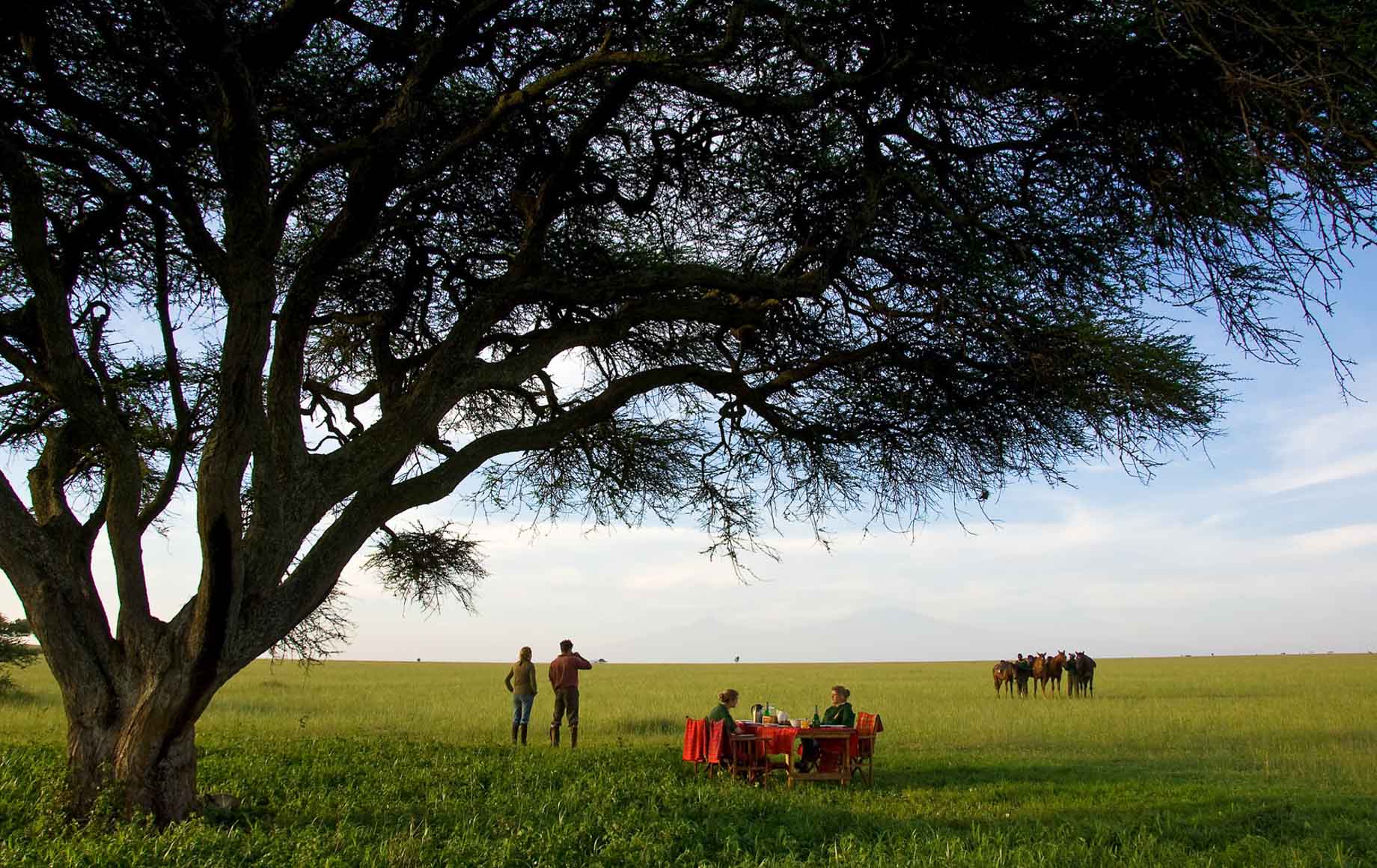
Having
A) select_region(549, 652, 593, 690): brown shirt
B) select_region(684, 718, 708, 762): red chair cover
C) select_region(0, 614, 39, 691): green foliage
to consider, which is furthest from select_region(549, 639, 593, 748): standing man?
select_region(0, 614, 39, 691): green foliage

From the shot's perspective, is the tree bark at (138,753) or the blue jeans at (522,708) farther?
the blue jeans at (522,708)

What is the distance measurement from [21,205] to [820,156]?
6.43m

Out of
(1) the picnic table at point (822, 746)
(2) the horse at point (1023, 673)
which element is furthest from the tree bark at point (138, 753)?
(2) the horse at point (1023, 673)

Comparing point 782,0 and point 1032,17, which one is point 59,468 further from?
point 1032,17

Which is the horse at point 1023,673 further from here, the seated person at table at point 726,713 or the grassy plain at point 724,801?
the seated person at table at point 726,713

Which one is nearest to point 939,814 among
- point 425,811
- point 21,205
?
point 425,811

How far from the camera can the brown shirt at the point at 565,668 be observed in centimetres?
1495

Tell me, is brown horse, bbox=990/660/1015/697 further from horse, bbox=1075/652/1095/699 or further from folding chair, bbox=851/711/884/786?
folding chair, bbox=851/711/884/786

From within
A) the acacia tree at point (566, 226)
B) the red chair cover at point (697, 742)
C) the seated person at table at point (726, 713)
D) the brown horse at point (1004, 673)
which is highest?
the acacia tree at point (566, 226)

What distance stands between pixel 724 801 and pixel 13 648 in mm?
22771

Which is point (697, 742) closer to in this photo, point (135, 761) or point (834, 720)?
point (834, 720)

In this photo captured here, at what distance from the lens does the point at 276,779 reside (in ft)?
32.7

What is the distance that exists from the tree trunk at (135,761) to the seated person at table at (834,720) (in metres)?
6.50

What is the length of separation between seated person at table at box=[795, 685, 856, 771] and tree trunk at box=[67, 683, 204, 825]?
650 centimetres
